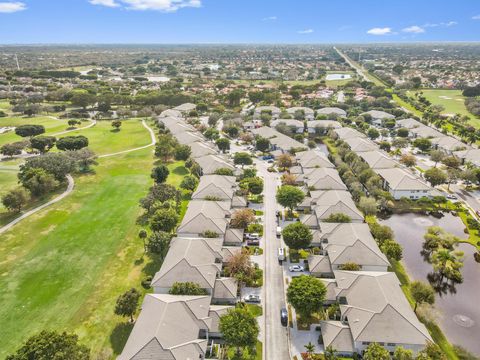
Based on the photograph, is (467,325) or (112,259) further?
(112,259)

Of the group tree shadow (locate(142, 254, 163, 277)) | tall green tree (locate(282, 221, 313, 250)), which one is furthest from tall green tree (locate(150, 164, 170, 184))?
tall green tree (locate(282, 221, 313, 250))

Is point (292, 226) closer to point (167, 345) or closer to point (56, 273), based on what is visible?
point (167, 345)

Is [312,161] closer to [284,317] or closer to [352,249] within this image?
[352,249]

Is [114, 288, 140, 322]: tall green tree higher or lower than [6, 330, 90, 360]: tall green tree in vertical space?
lower

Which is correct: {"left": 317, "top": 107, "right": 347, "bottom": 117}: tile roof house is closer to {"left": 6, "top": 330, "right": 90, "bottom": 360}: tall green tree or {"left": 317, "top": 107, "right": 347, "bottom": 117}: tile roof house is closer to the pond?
the pond

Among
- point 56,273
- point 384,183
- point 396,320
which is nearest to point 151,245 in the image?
point 56,273

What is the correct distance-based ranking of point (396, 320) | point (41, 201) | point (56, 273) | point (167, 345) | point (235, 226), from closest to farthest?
point (167, 345) → point (396, 320) → point (56, 273) → point (235, 226) → point (41, 201)
